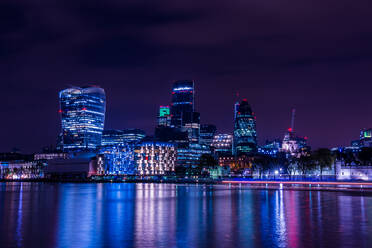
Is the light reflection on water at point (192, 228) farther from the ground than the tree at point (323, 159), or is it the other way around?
the tree at point (323, 159)

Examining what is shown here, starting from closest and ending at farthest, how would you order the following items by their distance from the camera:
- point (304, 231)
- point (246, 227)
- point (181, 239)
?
point (181, 239) → point (304, 231) → point (246, 227)

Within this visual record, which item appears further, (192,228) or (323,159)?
(323,159)

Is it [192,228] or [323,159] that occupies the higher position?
[323,159]

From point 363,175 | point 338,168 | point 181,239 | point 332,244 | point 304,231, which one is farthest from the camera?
point 338,168

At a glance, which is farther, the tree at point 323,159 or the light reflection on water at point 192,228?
the tree at point 323,159

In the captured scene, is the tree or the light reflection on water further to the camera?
the tree

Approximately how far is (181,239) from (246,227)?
8.08 m

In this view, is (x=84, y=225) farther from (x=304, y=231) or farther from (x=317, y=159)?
(x=317, y=159)

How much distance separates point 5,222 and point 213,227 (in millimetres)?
20850

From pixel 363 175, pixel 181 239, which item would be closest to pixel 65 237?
pixel 181 239

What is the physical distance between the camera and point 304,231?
33469 millimetres

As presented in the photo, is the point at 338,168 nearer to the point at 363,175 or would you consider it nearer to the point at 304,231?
the point at 363,175

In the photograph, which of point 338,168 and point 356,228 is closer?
point 356,228

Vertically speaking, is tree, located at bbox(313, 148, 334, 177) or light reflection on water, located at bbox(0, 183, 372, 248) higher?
tree, located at bbox(313, 148, 334, 177)
